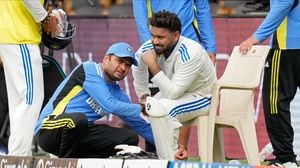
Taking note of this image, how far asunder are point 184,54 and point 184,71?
152mm

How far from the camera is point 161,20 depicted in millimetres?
6535

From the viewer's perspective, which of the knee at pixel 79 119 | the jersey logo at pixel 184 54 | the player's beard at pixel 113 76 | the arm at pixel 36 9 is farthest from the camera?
the arm at pixel 36 9

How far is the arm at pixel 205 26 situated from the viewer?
24.5 ft

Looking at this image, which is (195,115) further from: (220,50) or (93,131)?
(220,50)

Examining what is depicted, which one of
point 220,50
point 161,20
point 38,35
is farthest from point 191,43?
point 220,50

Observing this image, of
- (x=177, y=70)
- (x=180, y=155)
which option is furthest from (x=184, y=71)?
(x=180, y=155)

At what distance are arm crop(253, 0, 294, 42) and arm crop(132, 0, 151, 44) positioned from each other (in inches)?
40.7

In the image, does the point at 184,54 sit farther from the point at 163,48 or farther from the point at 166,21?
the point at 166,21

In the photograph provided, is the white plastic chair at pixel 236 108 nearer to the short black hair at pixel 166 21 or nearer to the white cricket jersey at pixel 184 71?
the white cricket jersey at pixel 184 71

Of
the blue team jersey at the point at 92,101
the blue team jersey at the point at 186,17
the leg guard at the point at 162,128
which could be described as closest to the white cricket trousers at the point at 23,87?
the blue team jersey at the point at 92,101

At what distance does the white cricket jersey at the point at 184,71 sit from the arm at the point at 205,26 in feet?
2.49

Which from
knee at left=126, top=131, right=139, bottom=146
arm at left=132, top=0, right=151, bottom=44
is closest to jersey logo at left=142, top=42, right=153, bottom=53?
arm at left=132, top=0, right=151, bottom=44

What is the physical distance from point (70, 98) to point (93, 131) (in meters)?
0.31

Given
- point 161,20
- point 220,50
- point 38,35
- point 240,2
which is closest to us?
point 161,20
